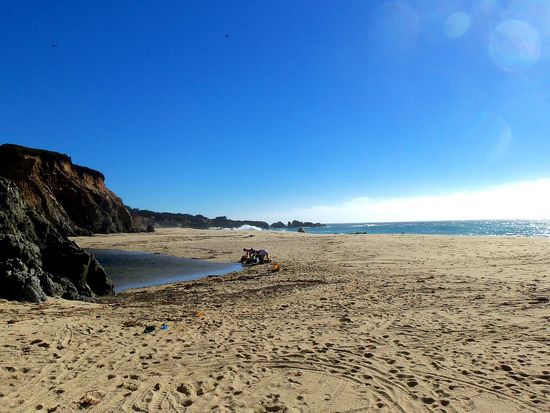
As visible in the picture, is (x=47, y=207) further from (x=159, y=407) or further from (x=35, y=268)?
(x=159, y=407)

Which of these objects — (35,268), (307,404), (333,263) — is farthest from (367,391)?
(333,263)

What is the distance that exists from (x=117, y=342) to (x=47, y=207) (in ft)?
152

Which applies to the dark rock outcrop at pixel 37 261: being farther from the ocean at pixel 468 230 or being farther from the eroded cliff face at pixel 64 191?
the ocean at pixel 468 230

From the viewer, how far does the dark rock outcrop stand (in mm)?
10398

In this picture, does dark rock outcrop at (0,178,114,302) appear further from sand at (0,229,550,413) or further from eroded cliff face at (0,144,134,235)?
eroded cliff face at (0,144,134,235)

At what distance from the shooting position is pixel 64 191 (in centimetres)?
5231

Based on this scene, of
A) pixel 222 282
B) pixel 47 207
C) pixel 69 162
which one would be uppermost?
pixel 69 162

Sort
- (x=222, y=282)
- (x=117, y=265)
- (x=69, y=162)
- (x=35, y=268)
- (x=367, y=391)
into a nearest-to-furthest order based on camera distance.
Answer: (x=367, y=391) < (x=35, y=268) < (x=222, y=282) < (x=117, y=265) < (x=69, y=162)

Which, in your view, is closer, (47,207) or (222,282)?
(222,282)

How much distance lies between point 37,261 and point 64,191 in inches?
1853

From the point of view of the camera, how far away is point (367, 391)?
5.13m

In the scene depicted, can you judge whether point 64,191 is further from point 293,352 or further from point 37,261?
point 293,352

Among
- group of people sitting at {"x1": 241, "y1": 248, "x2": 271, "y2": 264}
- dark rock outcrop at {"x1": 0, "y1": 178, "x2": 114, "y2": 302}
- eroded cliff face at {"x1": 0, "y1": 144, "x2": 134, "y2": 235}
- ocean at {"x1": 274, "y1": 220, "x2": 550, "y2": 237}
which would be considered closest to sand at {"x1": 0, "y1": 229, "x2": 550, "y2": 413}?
dark rock outcrop at {"x1": 0, "y1": 178, "x2": 114, "y2": 302}

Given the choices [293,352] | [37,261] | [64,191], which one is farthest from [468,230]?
[37,261]
